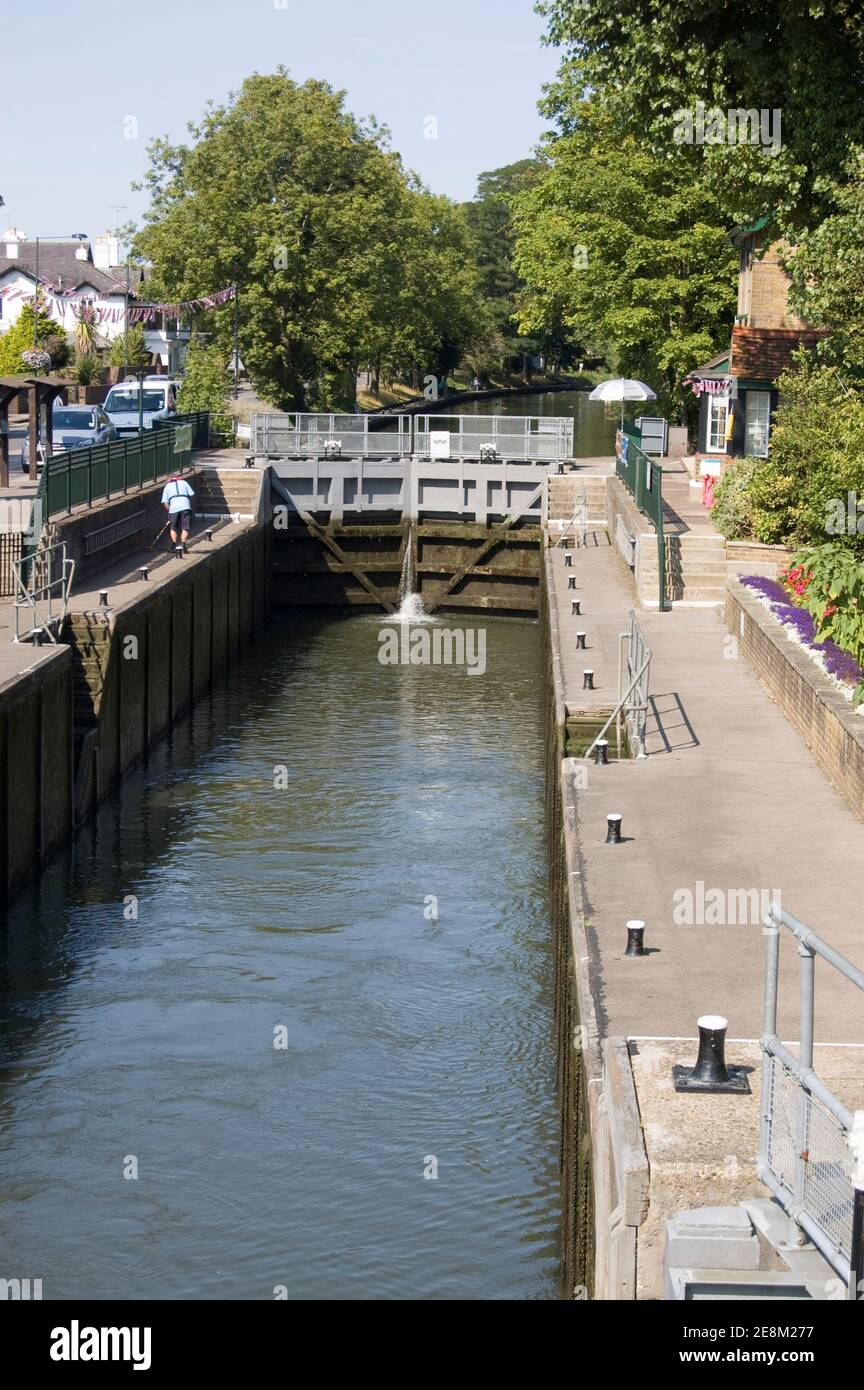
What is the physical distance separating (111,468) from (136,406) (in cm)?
1940

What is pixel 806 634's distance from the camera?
21.6 metres

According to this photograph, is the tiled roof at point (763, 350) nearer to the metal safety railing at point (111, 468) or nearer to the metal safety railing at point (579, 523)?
the metal safety railing at point (579, 523)

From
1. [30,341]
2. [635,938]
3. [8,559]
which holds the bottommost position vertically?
[635,938]

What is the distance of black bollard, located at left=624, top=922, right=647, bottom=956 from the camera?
40.5 ft

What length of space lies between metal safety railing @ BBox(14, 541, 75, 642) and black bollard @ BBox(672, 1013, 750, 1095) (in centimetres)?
1493

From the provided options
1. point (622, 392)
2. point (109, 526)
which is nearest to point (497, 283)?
point (622, 392)

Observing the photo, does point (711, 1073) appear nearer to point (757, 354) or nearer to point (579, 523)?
point (757, 354)

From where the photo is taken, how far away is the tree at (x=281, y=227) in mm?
54562

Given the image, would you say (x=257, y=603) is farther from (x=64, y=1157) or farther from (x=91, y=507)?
(x=64, y=1157)

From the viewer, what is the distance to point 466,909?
20.9m

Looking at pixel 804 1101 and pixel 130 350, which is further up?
pixel 130 350

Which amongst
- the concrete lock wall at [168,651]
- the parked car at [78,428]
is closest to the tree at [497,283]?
the parked car at [78,428]

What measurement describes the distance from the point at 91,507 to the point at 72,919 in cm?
1263

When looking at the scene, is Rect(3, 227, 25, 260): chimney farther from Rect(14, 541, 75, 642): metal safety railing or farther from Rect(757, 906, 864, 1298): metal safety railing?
Rect(757, 906, 864, 1298): metal safety railing
